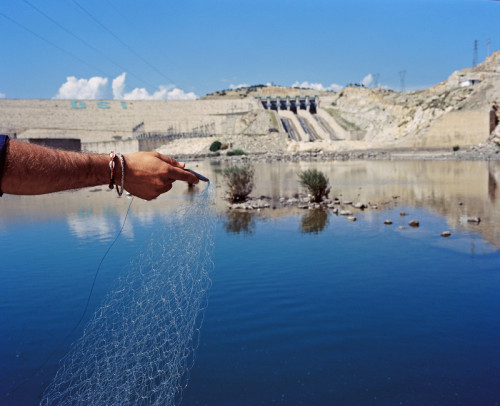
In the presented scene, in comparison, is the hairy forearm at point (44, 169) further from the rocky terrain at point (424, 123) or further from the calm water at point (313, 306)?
the rocky terrain at point (424, 123)

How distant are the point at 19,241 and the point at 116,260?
4.42 meters

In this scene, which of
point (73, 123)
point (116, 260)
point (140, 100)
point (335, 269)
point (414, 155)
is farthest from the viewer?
point (140, 100)

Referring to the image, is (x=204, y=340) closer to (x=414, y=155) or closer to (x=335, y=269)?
(x=335, y=269)

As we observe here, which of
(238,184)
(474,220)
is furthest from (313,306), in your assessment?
(238,184)

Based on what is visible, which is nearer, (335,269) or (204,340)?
(204,340)

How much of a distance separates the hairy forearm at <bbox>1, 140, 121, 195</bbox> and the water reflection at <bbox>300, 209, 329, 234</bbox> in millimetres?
9486

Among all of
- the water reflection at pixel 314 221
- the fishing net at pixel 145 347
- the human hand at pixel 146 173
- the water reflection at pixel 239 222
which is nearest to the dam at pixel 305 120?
the water reflection at pixel 239 222

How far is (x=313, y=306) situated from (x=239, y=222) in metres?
6.74

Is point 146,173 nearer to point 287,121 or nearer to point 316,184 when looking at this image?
point 316,184

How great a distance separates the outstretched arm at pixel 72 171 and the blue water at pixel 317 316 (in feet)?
9.62

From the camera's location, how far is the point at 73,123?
90.2 m

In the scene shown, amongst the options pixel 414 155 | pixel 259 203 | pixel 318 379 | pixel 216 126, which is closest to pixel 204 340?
pixel 318 379

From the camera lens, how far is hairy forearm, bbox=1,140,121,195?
1615mm

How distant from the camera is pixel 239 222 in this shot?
13.0 meters
